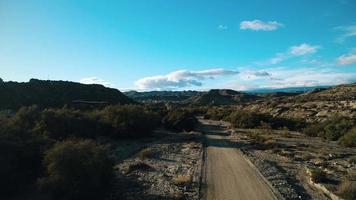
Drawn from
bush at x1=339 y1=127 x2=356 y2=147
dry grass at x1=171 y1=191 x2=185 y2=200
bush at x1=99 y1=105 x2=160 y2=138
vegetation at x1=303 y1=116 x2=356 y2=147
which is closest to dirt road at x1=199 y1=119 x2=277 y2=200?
dry grass at x1=171 y1=191 x2=185 y2=200

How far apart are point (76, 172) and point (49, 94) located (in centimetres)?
6985

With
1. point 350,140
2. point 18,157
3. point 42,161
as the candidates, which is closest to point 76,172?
A: point 42,161

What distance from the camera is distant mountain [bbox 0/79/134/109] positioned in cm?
7499

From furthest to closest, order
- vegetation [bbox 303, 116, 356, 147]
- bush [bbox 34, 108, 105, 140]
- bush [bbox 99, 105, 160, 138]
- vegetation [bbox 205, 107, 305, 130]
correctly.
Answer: vegetation [bbox 205, 107, 305, 130]
vegetation [bbox 303, 116, 356, 147]
bush [bbox 99, 105, 160, 138]
bush [bbox 34, 108, 105, 140]

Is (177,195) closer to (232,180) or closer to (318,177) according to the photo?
(232,180)

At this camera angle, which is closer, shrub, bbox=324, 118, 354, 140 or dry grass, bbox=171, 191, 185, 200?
dry grass, bbox=171, 191, 185, 200

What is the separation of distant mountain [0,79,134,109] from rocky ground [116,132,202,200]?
151ft

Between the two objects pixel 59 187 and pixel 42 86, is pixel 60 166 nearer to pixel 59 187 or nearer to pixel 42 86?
pixel 59 187

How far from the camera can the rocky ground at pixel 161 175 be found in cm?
1992

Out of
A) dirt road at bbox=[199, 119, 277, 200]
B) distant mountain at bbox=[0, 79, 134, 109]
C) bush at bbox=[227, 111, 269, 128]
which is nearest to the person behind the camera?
dirt road at bbox=[199, 119, 277, 200]

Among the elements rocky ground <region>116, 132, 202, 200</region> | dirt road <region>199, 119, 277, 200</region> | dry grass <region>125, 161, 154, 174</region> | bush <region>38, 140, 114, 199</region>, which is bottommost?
dirt road <region>199, 119, 277, 200</region>

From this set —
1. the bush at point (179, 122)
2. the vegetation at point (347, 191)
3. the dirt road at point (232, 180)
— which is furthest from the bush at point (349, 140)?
the bush at point (179, 122)

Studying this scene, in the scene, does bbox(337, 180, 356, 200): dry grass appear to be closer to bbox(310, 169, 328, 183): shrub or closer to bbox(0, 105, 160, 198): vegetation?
bbox(310, 169, 328, 183): shrub

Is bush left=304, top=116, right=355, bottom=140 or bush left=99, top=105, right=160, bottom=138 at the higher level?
bush left=99, top=105, right=160, bottom=138
